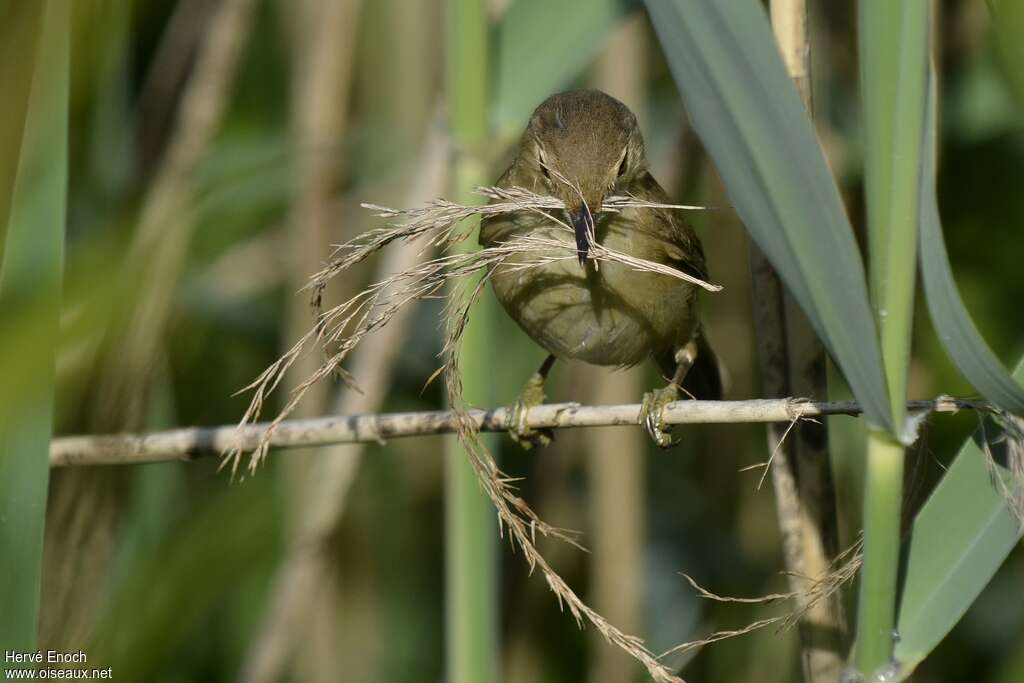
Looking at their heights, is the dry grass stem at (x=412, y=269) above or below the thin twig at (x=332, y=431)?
above

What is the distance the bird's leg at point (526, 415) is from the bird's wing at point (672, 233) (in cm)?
42

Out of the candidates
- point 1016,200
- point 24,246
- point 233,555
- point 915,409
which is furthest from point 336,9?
point 915,409

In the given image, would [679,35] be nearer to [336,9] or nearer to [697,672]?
[336,9]

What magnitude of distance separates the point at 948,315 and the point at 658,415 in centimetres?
69

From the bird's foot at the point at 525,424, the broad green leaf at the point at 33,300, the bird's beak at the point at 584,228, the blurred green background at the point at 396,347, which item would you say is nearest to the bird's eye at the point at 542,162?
the blurred green background at the point at 396,347

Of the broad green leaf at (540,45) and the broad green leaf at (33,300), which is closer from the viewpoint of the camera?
the broad green leaf at (33,300)

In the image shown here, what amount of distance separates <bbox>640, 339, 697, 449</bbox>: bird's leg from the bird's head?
34 cm

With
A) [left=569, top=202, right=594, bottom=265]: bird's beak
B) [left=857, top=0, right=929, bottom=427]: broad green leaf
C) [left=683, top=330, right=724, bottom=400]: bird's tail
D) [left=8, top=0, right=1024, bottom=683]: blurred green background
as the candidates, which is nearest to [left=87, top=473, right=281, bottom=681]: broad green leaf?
[left=8, top=0, right=1024, bottom=683]: blurred green background

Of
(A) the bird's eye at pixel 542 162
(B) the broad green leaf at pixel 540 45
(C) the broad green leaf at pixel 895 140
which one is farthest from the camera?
(A) the bird's eye at pixel 542 162

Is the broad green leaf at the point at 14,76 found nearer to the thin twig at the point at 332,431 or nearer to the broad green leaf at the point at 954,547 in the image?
the thin twig at the point at 332,431

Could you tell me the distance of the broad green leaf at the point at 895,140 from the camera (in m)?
1.04

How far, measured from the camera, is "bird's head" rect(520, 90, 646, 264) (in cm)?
189

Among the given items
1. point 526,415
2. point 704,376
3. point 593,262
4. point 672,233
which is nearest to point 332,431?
point 526,415

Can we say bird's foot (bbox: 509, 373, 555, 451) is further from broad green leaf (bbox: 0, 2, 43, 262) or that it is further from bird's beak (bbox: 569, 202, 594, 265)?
broad green leaf (bbox: 0, 2, 43, 262)
